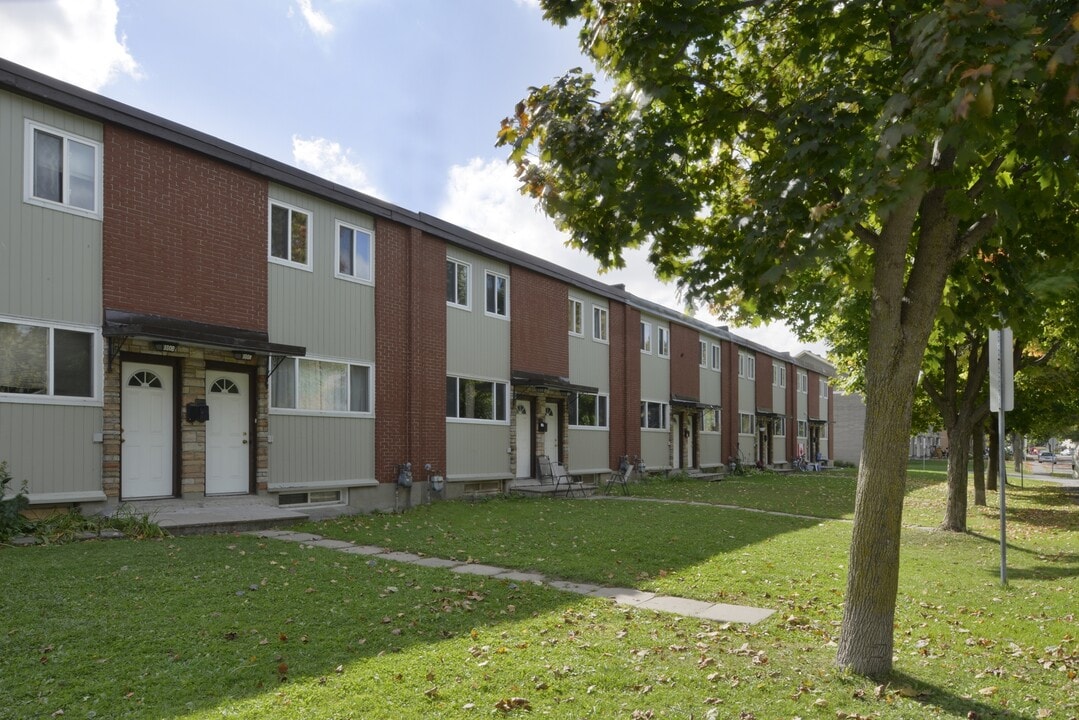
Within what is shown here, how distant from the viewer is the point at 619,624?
7.42 m

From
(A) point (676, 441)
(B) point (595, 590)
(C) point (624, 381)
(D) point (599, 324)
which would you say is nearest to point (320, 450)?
(B) point (595, 590)

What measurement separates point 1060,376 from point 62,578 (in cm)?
2348

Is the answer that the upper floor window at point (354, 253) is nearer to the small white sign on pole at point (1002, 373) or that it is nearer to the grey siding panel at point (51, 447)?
the grey siding panel at point (51, 447)

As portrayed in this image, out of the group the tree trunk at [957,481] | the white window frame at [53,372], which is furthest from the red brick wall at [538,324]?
the white window frame at [53,372]

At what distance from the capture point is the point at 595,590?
8945 millimetres

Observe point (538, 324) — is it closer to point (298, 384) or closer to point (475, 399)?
point (475, 399)

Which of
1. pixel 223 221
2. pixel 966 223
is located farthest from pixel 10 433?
pixel 966 223

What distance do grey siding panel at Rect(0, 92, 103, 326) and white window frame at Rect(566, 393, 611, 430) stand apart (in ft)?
47.9

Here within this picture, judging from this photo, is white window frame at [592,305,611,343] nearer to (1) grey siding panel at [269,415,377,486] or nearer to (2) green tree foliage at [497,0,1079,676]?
(1) grey siding panel at [269,415,377,486]

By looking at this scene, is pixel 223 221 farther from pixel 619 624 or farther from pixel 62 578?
pixel 619 624

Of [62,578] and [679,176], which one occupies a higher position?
[679,176]

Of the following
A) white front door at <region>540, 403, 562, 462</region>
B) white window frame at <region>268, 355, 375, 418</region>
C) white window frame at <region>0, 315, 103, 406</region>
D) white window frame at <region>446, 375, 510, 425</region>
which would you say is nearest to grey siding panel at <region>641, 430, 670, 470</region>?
white front door at <region>540, 403, 562, 462</region>

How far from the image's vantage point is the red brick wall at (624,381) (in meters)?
26.9

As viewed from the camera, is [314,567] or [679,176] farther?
[314,567]
